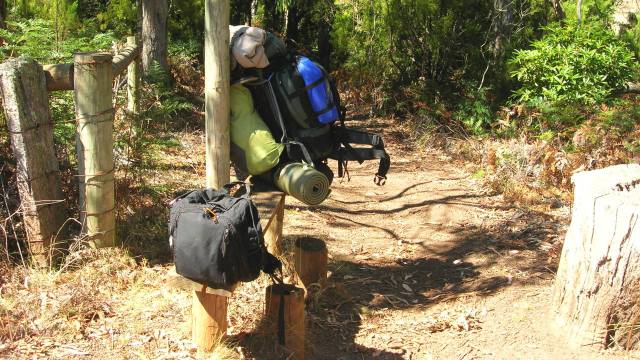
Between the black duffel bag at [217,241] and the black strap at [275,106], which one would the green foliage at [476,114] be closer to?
the black strap at [275,106]

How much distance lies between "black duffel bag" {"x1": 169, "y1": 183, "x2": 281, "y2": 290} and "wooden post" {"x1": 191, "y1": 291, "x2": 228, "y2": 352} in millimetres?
287

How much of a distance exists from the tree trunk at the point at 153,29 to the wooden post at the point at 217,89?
576 centimetres

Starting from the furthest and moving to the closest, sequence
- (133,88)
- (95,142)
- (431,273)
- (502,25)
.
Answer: (502,25) → (133,88) → (431,273) → (95,142)

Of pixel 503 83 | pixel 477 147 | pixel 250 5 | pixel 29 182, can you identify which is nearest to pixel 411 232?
pixel 477 147

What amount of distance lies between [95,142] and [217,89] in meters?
1.32

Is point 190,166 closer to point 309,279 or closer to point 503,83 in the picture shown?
point 309,279

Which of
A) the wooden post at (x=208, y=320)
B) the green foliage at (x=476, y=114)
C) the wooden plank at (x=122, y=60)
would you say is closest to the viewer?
the wooden post at (x=208, y=320)

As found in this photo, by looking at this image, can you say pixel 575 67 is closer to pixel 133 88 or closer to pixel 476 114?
pixel 476 114

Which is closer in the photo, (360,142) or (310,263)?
(360,142)

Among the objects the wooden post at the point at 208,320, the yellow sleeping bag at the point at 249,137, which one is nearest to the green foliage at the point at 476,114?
the yellow sleeping bag at the point at 249,137

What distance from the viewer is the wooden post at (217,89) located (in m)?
3.62

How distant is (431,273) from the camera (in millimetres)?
5375

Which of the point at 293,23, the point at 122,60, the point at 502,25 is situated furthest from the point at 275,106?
the point at 293,23

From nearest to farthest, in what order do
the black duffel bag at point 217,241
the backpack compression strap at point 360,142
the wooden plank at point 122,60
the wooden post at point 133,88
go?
the black duffel bag at point 217,241 → the backpack compression strap at point 360,142 → the wooden plank at point 122,60 → the wooden post at point 133,88
